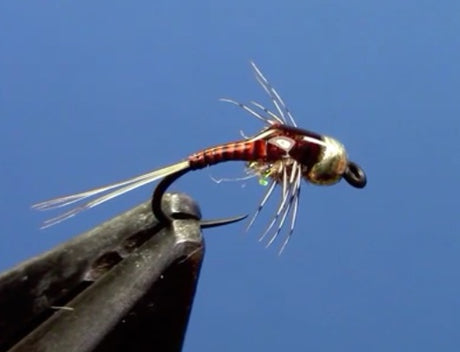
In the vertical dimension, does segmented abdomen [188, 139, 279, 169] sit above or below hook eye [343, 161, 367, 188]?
above

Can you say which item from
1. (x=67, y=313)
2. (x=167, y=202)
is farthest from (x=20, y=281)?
(x=167, y=202)

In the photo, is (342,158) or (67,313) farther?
(342,158)

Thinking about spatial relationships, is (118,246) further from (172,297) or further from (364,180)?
(364,180)

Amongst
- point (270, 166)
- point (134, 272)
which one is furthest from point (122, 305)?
point (270, 166)

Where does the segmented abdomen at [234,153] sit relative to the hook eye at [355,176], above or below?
above
